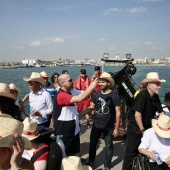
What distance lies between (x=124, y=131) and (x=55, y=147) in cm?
380

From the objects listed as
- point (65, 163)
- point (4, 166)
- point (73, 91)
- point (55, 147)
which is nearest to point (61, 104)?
point (73, 91)

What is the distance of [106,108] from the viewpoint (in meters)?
4.23

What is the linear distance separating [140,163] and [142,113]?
0.79 meters

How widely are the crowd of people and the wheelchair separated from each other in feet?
0.35

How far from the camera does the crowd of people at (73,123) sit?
6.47ft

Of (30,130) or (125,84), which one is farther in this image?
(125,84)

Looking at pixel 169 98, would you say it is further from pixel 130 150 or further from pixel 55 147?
pixel 55 147

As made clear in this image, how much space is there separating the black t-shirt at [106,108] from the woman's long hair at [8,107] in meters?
1.69

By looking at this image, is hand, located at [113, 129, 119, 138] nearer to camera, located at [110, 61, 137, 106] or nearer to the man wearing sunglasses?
the man wearing sunglasses

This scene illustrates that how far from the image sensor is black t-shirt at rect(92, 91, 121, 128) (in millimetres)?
4227

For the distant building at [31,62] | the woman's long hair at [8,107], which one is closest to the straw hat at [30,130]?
the woman's long hair at [8,107]

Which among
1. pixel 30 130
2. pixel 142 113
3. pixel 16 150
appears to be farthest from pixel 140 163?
pixel 16 150

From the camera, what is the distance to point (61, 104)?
3.51 metres

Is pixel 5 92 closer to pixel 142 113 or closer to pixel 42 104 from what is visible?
pixel 42 104
